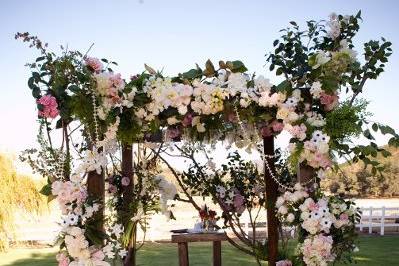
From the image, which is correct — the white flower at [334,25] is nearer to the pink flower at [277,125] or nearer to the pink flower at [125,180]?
the pink flower at [277,125]

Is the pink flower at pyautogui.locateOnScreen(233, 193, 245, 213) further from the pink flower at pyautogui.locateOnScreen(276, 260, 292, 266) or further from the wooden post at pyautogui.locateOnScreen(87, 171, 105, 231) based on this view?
the wooden post at pyautogui.locateOnScreen(87, 171, 105, 231)

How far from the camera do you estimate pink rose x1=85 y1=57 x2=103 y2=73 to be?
407 centimetres

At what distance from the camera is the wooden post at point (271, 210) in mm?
4480

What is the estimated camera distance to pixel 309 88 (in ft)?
13.5

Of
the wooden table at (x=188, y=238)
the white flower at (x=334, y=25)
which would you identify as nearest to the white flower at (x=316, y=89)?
the white flower at (x=334, y=25)

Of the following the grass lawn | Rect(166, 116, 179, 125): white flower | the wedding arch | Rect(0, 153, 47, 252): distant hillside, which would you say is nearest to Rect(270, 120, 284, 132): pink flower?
the wedding arch

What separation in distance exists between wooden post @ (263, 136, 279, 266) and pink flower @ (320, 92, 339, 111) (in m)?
0.63

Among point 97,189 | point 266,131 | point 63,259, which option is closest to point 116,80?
point 97,189

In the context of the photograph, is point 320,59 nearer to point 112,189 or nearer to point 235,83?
point 235,83

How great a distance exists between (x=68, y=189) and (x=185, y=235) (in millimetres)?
2482

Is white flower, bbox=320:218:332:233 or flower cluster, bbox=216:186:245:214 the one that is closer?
white flower, bbox=320:218:332:233

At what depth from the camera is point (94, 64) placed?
4078 millimetres

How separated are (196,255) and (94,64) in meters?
6.42

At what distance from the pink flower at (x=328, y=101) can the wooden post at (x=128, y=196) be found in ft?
7.19
